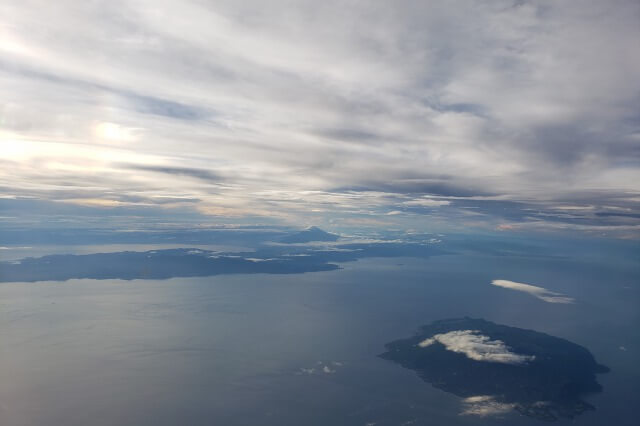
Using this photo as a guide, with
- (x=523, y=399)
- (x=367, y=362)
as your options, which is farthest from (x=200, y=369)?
(x=523, y=399)

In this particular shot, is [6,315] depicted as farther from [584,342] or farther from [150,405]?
[584,342]

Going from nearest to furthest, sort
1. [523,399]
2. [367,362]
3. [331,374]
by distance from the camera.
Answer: [523,399] → [331,374] → [367,362]

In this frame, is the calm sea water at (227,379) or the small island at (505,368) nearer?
the calm sea water at (227,379)

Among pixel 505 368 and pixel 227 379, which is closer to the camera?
pixel 227 379

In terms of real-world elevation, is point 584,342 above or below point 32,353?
below

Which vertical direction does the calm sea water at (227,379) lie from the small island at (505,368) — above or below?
above

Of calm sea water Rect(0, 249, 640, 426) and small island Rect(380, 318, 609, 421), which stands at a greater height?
calm sea water Rect(0, 249, 640, 426)

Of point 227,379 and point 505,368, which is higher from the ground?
point 227,379

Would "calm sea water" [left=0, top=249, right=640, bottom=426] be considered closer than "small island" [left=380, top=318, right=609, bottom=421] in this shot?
Yes
